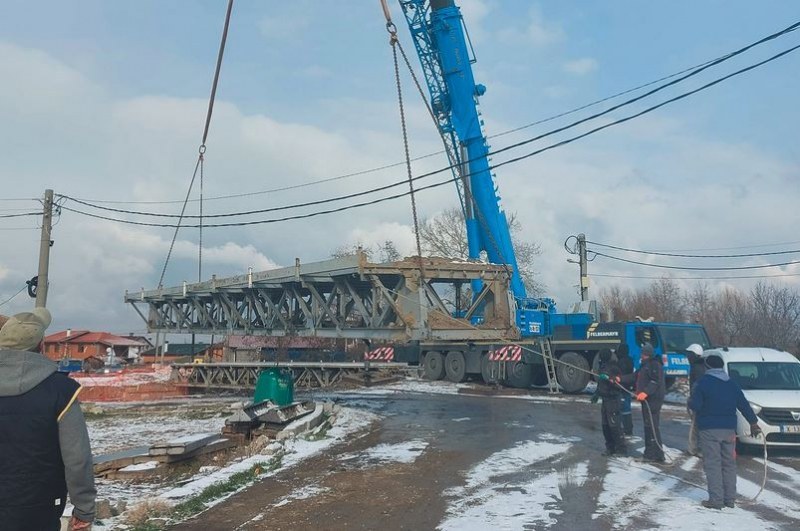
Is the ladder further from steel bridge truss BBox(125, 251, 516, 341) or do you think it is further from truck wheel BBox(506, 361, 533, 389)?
steel bridge truss BBox(125, 251, 516, 341)

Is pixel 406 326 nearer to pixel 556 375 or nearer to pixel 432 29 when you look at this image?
pixel 556 375

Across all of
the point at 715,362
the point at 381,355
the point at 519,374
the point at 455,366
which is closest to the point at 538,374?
the point at 519,374

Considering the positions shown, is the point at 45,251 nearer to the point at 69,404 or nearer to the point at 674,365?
the point at 69,404

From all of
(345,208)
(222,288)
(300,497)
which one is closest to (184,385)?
(222,288)

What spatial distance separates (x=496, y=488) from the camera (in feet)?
25.7

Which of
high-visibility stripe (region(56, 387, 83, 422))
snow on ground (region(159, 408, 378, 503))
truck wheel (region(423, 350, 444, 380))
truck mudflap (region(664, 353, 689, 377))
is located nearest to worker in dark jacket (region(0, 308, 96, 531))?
high-visibility stripe (region(56, 387, 83, 422))

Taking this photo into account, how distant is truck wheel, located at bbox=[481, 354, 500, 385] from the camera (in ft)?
82.0

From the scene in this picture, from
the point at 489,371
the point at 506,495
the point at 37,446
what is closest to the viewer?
the point at 37,446

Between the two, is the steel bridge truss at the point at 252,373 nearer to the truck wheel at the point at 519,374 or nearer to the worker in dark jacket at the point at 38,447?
the truck wheel at the point at 519,374

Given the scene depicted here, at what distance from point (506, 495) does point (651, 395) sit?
334 cm

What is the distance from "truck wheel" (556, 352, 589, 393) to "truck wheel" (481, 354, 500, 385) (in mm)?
3036

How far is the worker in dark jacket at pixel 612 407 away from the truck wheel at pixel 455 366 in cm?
1678

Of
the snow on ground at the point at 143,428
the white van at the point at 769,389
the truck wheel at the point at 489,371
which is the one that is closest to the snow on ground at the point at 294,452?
the snow on ground at the point at 143,428

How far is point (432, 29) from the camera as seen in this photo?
22750 mm
